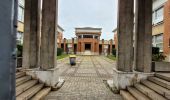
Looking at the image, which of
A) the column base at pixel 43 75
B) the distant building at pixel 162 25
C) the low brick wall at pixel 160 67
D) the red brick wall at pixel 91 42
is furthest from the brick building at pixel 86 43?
the column base at pixel 43 75

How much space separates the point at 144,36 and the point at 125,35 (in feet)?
2.66

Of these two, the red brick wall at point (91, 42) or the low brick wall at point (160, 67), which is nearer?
the low brick wall at point (160, 67)

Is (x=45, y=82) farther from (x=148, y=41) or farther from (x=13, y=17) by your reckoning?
(x=13, y=17)

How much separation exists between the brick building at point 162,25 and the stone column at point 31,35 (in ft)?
48.7

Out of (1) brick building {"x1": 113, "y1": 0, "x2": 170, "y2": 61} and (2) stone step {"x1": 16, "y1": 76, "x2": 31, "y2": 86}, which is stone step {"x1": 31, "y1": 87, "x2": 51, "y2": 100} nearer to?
(2) stone step {"x1": 16, "y1": 76, "x2": 31, "y2": 86}

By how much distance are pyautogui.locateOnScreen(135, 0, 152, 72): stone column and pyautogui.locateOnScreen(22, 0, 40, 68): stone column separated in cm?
464

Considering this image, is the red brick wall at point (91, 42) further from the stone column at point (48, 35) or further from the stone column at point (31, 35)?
the stone column at point (48, 35)

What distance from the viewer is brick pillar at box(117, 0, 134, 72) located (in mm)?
9773

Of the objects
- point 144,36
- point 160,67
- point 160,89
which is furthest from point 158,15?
point 160,89

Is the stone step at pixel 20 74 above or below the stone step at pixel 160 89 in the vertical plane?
above

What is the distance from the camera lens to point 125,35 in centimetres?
987

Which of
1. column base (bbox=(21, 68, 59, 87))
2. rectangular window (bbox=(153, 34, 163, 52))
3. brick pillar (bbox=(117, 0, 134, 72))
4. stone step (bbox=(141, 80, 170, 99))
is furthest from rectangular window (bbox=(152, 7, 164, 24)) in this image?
column base (bbox=(21, 68, 59, 87))

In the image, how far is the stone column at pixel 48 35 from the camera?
10.2 meters

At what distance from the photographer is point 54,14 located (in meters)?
10.4
